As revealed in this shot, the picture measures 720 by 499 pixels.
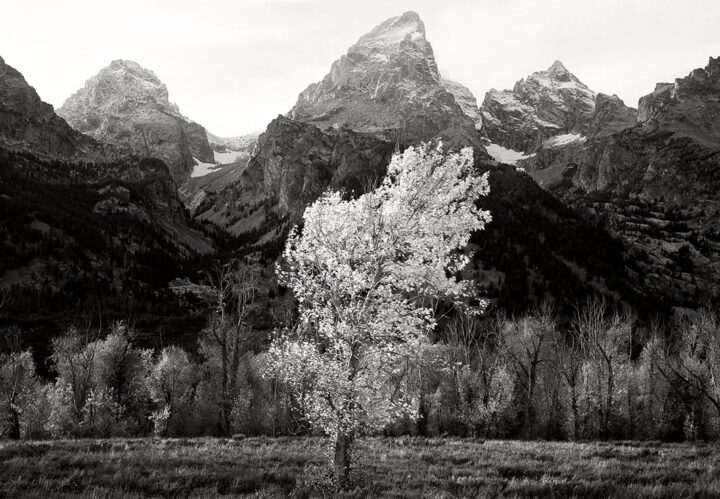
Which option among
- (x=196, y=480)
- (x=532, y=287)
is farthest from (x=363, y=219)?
(x=532, y=287)

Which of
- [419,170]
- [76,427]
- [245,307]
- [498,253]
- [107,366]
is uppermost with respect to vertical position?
[498,253]

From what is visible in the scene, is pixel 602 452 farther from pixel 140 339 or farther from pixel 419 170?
pixel 140 339

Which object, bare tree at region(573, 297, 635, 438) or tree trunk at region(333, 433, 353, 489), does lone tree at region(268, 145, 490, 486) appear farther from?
bare tree at region(573, 297, 635, 438)

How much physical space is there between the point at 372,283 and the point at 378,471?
11359 millimetres

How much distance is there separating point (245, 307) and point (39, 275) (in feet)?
568

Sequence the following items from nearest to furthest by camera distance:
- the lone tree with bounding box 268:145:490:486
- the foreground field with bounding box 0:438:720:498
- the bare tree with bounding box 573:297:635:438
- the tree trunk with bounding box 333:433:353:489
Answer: the lone tree with bounding box 268:145:490:486 < the tree trunk with bounding box 333:433:353:489 < the foreground field with bounding box 0:438:720:498 < the bare tree with bounding box 573:297:635:438

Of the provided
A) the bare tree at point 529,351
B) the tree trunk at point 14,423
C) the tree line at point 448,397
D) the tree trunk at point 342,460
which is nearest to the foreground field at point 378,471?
the tree trunk at point 342,460

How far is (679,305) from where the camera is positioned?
588ft

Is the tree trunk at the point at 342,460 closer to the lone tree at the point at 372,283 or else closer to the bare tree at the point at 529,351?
the lone tree at the point at 372,283

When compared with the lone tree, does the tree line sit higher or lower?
lower

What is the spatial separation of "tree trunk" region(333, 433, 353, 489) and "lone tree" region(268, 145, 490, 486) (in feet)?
0.10

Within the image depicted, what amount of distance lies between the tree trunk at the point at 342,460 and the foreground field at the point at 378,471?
1.82ft

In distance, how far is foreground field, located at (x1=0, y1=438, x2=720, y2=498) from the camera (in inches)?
599

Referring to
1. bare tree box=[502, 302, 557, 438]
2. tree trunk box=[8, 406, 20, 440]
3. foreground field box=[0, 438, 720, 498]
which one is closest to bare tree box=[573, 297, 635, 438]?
bare tree box=[502, 302, 557, 438]
